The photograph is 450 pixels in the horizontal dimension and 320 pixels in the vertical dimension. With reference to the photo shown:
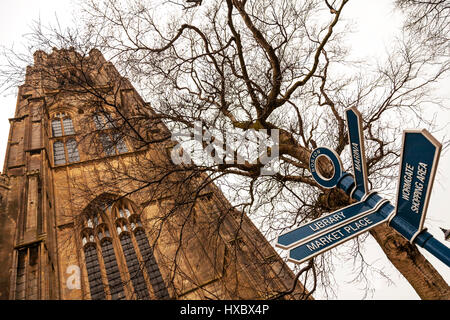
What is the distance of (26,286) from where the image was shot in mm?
7461

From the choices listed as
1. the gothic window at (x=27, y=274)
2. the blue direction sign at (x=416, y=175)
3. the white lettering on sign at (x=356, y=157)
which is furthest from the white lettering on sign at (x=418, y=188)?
the gothic window at (x=27, y=274)

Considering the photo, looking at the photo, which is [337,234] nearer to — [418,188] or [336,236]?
[336,236]

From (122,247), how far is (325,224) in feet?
36.9

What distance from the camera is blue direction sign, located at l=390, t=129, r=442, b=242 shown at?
5.27 feet

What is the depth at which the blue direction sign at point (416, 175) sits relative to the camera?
5.27ft

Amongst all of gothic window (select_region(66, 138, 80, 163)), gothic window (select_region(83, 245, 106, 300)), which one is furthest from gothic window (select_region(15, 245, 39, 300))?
gothic window (select_region(66, 138, 80, 163))

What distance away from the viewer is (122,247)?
11.8m

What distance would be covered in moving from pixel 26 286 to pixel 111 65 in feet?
19.9

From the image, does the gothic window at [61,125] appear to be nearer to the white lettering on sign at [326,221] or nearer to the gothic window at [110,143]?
the gothic window at [110,143]

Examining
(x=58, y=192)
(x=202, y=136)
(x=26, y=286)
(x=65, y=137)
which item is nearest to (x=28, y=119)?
(x=65, y=137)

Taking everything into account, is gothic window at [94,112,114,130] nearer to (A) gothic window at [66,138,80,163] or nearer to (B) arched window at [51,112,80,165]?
(B) arched window at [51,112,80,165]

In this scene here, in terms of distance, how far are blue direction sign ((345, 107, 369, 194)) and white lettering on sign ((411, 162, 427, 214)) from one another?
43cm

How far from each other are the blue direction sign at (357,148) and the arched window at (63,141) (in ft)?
46.3

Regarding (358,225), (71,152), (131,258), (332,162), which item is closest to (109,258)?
(131,258)
